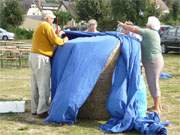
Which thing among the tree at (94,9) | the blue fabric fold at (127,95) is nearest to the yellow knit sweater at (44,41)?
the blue fabric fold at (127,95)

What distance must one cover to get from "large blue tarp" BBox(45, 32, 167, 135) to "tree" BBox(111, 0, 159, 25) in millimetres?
33975

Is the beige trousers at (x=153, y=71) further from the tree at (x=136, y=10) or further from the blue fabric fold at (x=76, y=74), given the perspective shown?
the tree at (x=136, y=10)

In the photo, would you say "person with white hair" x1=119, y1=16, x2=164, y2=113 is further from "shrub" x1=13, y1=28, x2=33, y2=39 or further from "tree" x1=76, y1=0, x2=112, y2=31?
"shrub" x1=13, y1=28, x2=33, y2=39

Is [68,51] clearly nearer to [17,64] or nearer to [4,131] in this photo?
[4,131]

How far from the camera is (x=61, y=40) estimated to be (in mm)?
8469

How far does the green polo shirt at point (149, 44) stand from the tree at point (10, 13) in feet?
154

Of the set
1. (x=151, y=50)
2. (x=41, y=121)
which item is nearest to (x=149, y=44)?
(x=151, y=50)

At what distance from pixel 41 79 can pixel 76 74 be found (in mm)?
725

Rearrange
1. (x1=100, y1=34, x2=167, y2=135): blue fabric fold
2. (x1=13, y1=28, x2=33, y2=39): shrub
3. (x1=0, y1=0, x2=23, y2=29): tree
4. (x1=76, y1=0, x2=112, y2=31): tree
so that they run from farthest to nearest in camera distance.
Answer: (x1=0, y1=0, x2=23, y2=29): tree, (x1=13, y1=28, x2=33, y2=39): shrub, (x1=76, y1=0, x2=112, y2=31): tree, (x1=100, y1=34, x2=167, y2=135): blue fabric fold

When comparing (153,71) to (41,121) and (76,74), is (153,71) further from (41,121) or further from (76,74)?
(41,121)

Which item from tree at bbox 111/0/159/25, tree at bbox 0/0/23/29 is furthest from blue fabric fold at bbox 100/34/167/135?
tree at bbox 0/0/23/29

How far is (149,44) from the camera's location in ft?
29.2

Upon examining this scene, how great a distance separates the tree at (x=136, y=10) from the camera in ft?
140

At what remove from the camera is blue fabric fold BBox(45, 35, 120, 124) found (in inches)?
319
